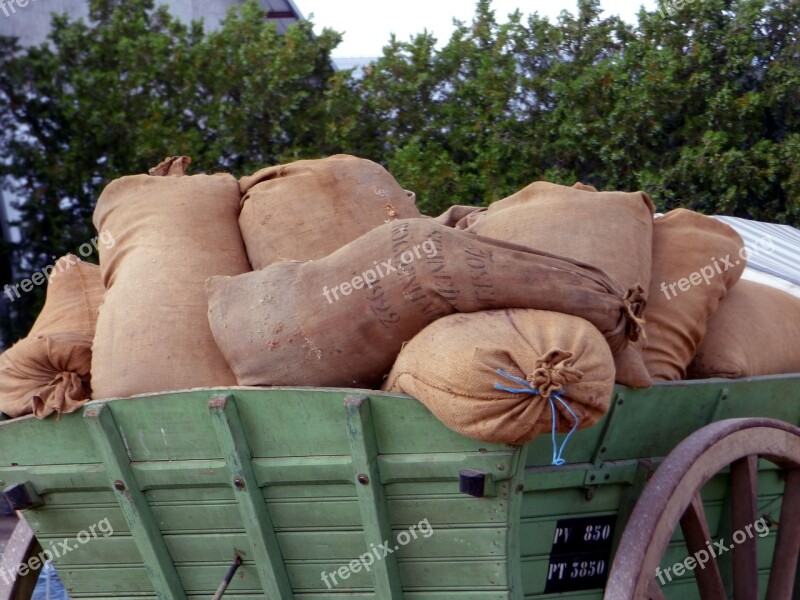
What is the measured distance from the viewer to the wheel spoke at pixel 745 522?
2.76 meters

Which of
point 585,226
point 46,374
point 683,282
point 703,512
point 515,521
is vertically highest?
point 585,226

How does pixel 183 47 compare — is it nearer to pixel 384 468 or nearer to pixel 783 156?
pixel 783 156

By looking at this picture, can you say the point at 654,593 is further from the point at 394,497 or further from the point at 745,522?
the point at 394,497

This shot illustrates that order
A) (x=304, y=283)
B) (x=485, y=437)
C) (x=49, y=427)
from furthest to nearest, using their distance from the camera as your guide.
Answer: (x=49, y=427) < (x=304, y=283) < (x=485, y=437)

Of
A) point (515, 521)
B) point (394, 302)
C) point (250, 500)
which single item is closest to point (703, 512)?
point (515, 521)

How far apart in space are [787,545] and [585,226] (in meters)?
1.05

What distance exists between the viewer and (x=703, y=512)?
8.78 ft

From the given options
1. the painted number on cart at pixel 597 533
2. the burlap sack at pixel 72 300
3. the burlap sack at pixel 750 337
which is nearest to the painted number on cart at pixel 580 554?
the painted number on cart at pixel 597 533

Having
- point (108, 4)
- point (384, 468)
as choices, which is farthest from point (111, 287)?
point (108, 4)

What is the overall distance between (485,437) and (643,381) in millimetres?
569

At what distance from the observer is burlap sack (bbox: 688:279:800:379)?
9.87ft

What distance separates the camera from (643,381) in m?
2.59

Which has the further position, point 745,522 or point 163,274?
point 163,274

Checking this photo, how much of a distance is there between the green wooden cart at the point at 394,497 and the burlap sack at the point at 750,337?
0.38 ft
